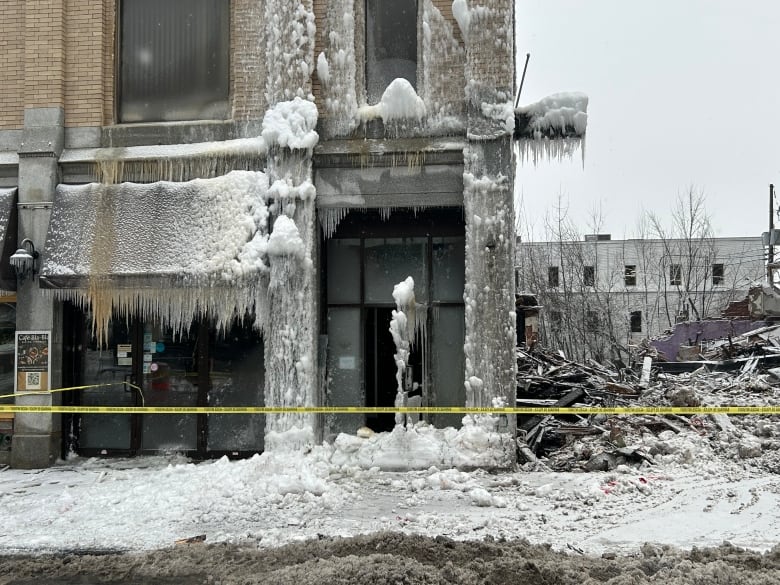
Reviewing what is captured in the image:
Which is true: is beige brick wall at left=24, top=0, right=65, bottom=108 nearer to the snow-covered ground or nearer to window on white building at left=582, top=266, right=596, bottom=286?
the snow-covered ground

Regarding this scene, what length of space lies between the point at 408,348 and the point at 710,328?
20045 mm

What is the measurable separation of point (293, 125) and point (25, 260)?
14.3 feet

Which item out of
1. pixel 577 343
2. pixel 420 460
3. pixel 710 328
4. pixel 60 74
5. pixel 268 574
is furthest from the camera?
pixel 577 343

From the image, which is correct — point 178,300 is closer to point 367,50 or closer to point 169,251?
point 169,251

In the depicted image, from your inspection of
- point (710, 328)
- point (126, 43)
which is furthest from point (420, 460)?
point (710, 328)

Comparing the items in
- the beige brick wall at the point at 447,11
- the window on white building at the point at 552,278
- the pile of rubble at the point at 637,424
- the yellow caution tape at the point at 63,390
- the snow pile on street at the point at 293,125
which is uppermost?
the beige brick wall at the point at 447,11

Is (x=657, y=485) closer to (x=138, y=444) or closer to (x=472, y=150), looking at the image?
(x=472, y=150)

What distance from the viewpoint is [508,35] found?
936cm

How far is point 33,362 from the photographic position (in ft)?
32.5

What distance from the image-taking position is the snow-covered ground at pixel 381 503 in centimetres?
626

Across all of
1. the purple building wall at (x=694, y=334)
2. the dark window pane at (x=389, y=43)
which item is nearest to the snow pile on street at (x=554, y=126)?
the dark window pane at (x=389, y=43)

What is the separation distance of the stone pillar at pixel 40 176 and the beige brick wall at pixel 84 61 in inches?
5.0

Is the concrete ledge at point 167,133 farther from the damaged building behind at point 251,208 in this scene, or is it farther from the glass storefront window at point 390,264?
the glass storefront window at point 390,264

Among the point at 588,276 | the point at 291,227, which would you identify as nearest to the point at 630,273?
the point at 588,276
